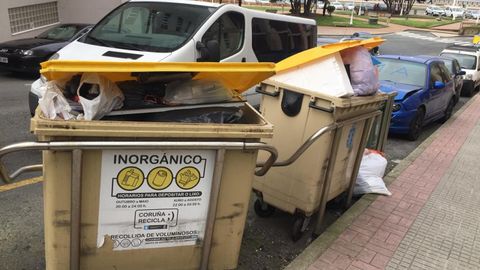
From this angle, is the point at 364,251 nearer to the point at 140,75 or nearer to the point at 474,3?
the point at 140,75

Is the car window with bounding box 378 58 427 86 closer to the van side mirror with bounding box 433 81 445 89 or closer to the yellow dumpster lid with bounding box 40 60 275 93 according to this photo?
the van side mirror with bounding box 433 81 445 89

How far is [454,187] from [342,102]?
3.10 m

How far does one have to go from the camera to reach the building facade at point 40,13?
15.5 metres

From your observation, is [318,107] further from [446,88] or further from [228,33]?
[446,88]

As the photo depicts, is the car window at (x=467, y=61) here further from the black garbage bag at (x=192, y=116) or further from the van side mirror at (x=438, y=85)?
the black garbage bag at (x=192, y=116)

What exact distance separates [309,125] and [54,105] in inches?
82.5

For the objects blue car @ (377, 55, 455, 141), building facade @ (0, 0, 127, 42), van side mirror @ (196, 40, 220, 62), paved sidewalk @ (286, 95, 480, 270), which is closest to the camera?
paved sidewalk @ (286, 95, 480, 270)

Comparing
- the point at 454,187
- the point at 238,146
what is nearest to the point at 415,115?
the point at 454,187

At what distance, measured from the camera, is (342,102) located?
3.61 m

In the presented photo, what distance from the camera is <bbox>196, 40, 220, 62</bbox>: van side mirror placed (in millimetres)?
5543

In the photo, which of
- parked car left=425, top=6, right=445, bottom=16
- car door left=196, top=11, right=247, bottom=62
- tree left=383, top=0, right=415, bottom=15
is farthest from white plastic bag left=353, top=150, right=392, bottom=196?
parked car left=425, top=6, right=445, bottom=16

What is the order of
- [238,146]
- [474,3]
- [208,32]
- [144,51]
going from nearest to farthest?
[238,146], [144,51], [208,32], [474,3]

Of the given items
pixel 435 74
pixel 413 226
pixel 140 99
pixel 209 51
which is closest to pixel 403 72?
pixel 435 74

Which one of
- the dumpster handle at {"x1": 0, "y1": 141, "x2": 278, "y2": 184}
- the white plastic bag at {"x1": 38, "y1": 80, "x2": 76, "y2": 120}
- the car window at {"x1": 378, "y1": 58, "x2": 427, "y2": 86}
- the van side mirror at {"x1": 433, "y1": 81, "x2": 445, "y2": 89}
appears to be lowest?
the van side mirror at {"x1": 433, "y1": 81, "x2": 445, "y2": 89}
